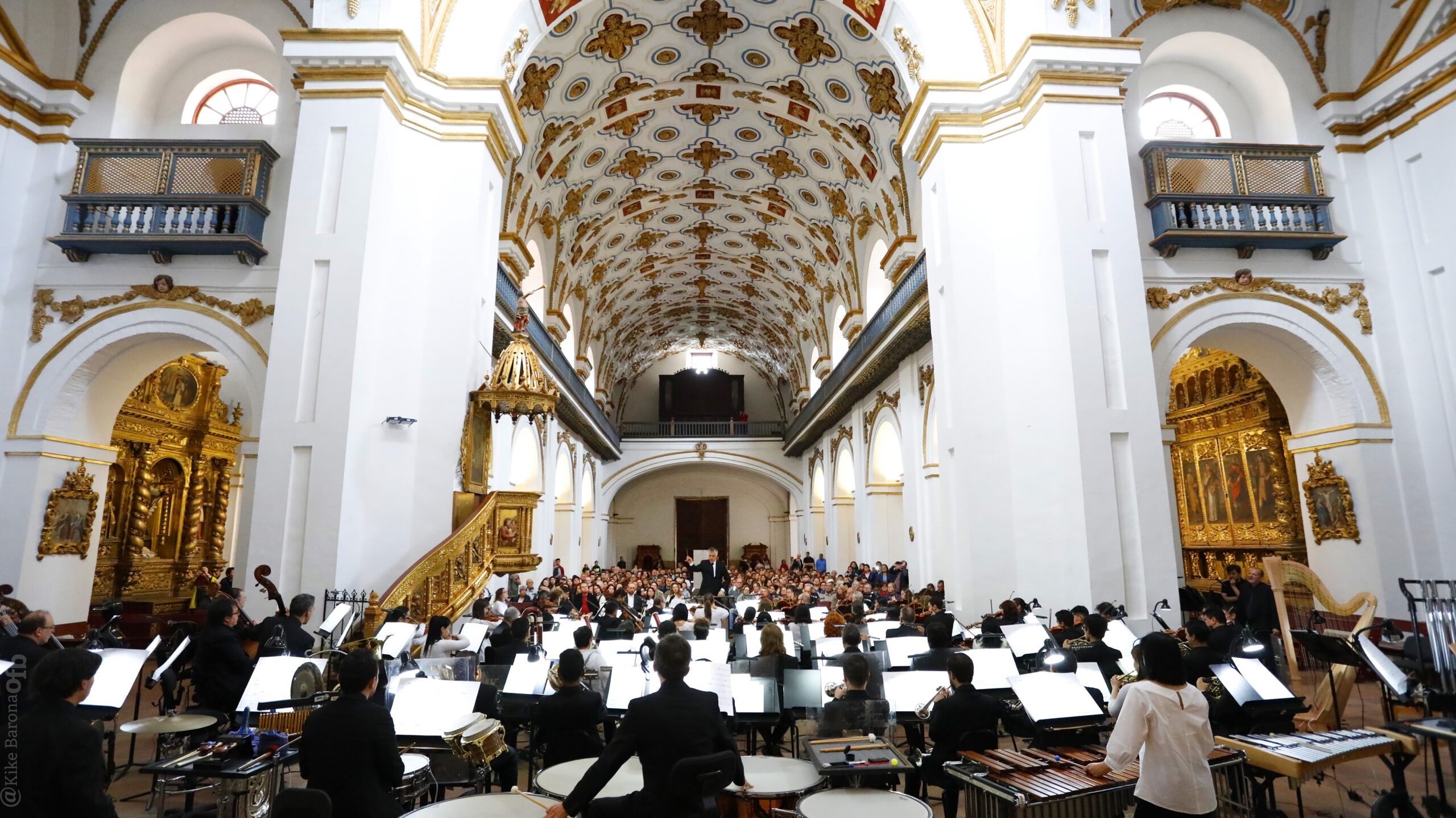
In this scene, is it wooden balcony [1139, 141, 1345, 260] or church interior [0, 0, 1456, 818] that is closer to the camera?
church interior [0, 0, 1456, 818]

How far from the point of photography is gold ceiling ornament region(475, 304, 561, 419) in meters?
8.84

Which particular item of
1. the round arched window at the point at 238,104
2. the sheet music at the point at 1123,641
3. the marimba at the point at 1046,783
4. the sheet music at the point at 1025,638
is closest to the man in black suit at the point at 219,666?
the marimba at the point at 1046,783

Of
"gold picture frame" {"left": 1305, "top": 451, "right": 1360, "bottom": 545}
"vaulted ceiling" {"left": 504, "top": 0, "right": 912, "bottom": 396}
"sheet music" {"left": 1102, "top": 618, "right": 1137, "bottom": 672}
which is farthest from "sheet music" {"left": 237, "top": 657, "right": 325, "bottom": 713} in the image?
"gold picture frame" {"left": 1305, "top": 451, "right": 1360, "bottom": 545}

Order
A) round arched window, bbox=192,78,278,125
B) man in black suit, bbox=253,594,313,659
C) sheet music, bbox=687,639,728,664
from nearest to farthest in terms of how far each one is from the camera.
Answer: man in black suit, bbox=253,594,313,659, sheet music, bbox=687,639,728,664, round arched window, bbox=192,78,278,125

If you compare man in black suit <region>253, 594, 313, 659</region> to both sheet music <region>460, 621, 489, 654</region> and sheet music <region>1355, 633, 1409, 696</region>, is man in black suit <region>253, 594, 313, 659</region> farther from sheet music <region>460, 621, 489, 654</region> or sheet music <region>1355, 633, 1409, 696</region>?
sheet music <region>1355, 633, 1409, 696</region>

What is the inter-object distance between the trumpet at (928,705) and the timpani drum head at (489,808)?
7.60ft

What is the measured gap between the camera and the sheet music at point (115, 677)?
4000mm

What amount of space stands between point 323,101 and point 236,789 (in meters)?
7.13

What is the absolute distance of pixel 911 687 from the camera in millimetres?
4703

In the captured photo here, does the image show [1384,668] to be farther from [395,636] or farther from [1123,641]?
[395,636]

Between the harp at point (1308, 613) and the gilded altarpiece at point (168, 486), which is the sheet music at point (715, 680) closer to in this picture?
Result: the harp at point (1308, 613)

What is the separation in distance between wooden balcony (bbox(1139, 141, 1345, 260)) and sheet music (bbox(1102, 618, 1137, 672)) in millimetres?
5364

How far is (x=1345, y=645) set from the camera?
4.72 m

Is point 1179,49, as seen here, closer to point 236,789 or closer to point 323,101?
point 323,101
